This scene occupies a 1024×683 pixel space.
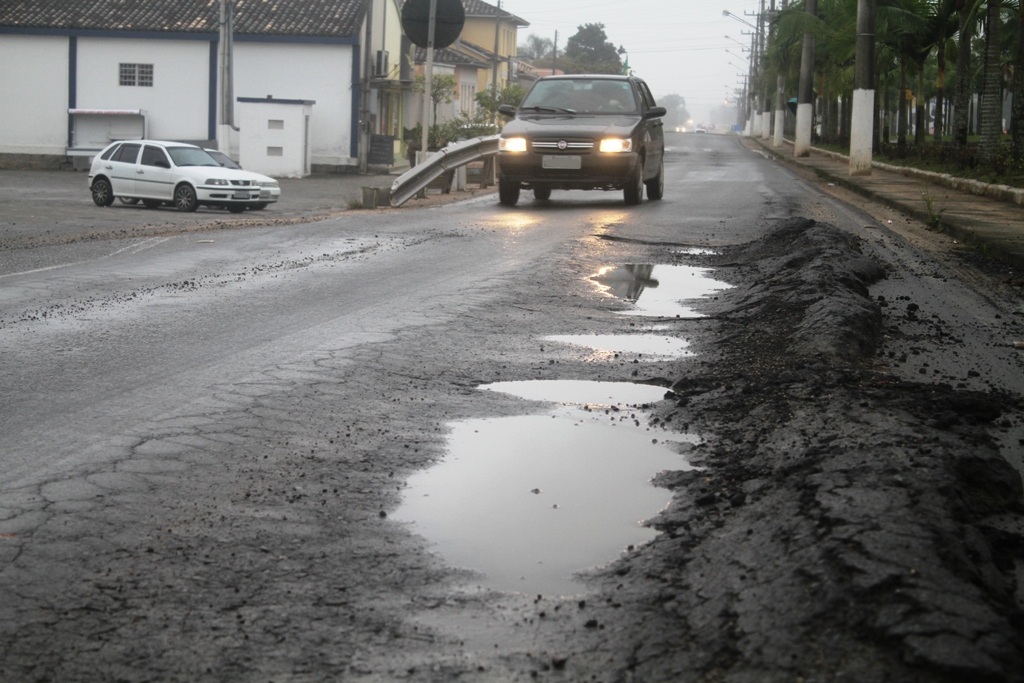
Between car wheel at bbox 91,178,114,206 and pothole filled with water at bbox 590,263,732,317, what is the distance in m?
16.0

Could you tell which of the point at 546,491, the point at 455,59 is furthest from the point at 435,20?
the point at 455,59

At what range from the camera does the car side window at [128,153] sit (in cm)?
2534

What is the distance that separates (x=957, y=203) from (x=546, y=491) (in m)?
15.3

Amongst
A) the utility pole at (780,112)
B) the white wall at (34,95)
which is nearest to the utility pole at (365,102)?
the white wall at (34,95)

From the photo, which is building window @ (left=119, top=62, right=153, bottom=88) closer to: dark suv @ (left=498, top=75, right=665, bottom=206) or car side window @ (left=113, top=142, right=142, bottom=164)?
car side window @ (left=113, top=142, right=142, bottom=164)

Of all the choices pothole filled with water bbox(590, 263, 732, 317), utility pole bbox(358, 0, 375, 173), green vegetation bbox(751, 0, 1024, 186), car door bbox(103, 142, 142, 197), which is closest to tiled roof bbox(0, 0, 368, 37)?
utility pole bbox(358, 0, 375, 173)

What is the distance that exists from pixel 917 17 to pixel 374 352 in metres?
30.7

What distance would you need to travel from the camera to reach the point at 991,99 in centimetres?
2606

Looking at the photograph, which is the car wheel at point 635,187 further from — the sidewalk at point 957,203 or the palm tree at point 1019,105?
the palm tree at point 1019,105

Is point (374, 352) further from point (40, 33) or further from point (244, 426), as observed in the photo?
point (40, 33)

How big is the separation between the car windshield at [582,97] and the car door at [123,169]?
8.63 m

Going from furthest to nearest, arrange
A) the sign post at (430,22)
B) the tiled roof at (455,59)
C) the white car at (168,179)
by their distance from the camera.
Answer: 1. the tiled roof at (455,59)
2. the sign post at (430,22)
3. the white car at (168,179)

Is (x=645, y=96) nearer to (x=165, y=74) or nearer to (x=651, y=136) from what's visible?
(x=651, y=136)

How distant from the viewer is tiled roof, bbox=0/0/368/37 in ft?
142
